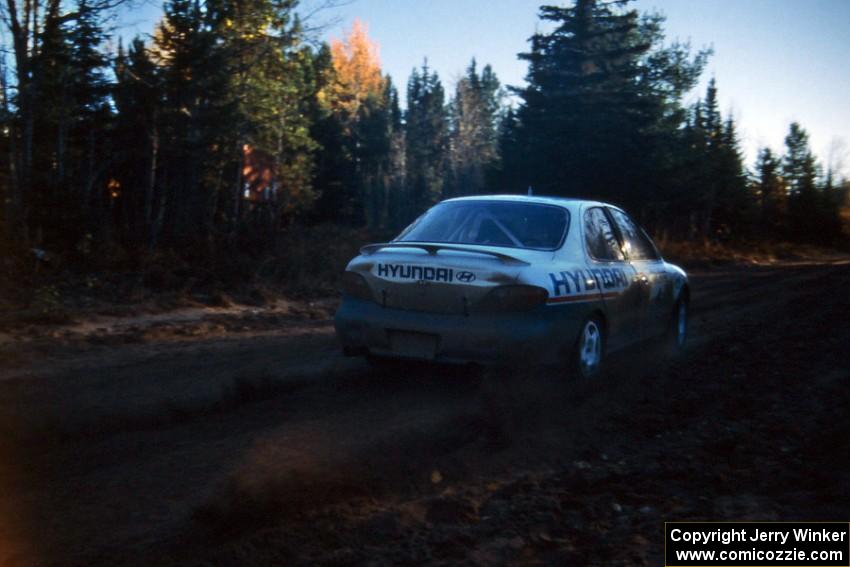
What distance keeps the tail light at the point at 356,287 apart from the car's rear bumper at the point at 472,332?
2.6 inches

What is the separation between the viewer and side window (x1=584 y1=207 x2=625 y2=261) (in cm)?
705

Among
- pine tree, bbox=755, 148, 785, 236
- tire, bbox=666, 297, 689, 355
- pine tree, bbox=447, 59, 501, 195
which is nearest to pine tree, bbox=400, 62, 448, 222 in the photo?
pine tree, bbox=447, 59, 501, 195

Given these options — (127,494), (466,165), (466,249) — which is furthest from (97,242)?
(466,165)

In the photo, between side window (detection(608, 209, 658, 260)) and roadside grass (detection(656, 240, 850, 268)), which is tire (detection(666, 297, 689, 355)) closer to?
side window (detection(608, 209, 658, 260))

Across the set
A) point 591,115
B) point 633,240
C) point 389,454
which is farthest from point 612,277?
point 591,115

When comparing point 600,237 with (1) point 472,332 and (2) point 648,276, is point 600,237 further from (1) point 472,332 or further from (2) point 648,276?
(1) point 472,332

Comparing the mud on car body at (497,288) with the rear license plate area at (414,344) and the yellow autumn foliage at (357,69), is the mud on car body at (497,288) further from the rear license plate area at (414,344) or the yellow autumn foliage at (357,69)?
the yellow autumn foliage at (357,69)

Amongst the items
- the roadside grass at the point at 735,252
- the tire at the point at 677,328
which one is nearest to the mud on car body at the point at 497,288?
the tire at the point at 677,328

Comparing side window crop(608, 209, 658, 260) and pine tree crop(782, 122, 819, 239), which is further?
pine tree crop(782, 122, 819, 239)

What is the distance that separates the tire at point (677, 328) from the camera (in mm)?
8836

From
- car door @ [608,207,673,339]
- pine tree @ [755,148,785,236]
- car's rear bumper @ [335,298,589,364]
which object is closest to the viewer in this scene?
car's rear bumper @ [335,298,589,364]

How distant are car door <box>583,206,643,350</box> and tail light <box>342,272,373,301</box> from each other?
1881 mm

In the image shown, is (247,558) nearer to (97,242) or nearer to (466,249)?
(466,249)

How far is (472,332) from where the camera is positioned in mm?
5914
